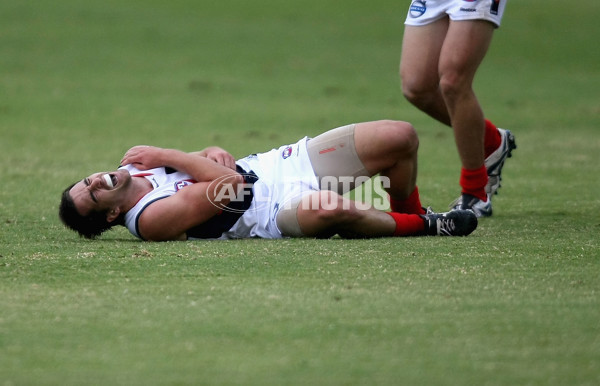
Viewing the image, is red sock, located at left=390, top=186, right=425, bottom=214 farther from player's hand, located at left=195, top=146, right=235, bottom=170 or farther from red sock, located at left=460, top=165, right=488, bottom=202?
player's hand, located at left=195, top=146, right=235, bottom=170

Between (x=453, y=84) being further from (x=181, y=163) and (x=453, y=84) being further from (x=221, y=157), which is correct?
(x=181, y=163)

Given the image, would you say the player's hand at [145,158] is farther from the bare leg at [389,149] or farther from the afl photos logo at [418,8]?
the afl photos logo at [418,8]

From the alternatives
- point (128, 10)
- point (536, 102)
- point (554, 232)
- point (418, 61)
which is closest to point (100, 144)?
point (418, 61)

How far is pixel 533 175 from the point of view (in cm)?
842

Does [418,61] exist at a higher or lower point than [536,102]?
higher

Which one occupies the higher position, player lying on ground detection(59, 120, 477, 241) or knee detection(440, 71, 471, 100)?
knee detection(440, 71, 471, 100)

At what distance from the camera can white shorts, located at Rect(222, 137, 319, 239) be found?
5.25 m

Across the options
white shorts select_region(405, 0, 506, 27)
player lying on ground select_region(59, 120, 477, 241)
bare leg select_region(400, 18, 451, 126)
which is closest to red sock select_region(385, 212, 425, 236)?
player lying on ground select_region(59, 120, 477, 241)

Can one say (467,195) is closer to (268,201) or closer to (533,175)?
(268,201)

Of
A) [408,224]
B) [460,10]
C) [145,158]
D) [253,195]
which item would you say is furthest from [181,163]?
[460,10]

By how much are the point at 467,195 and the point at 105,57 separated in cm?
1255

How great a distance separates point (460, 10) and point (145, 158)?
1819 millimetres

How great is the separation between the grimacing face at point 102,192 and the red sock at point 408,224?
52.5 inches

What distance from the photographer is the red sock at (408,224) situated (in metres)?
5.29
